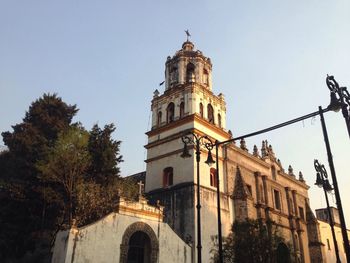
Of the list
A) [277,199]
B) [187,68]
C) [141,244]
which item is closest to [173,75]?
[187,68]

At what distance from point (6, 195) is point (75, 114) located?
27.7ft

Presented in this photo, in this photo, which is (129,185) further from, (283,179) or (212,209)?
(283,179)

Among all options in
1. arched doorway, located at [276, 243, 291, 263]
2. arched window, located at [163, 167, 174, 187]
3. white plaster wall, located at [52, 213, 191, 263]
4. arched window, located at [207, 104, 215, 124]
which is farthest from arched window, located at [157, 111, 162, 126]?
arched doorway, located at [276, 243, 291, 263]

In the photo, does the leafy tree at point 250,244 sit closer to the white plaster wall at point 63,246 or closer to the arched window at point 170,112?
the white plaster wall at point 63,246

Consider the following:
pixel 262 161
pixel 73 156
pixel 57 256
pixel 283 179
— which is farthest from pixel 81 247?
pixel 283 179

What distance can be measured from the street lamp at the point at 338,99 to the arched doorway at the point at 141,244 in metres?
12.0

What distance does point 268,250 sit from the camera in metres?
17.4

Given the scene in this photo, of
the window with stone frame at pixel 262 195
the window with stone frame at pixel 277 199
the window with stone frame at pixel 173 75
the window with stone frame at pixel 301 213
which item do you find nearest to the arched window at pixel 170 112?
the window with stone frame at pixel 173 75

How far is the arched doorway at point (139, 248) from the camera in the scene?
18.1 metres

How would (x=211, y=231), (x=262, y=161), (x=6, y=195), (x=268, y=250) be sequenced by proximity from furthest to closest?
1. (x=262, y=161)
2. (x=211, y=231)
3. (x=6, y=195)
4. (x=268, y=250)

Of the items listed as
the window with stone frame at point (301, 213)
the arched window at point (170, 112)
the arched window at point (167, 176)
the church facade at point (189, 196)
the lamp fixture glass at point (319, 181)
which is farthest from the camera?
the window with stone frame at point (301, 213)

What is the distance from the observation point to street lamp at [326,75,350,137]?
9219 millimetres

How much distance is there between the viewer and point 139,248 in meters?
18.4

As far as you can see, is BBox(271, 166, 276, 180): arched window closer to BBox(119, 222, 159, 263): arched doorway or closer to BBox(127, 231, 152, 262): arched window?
BBox(119, 222, 159, 263): arched doorway
